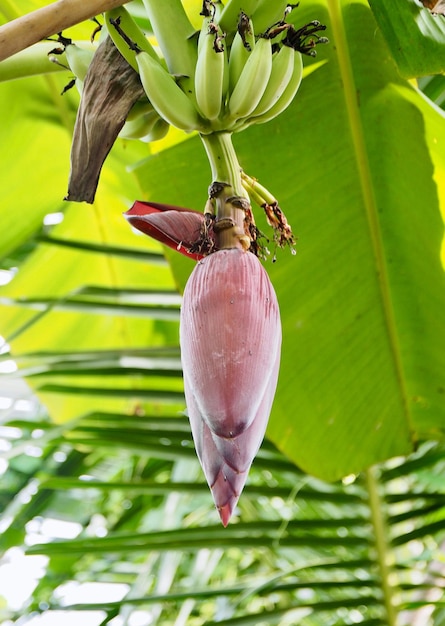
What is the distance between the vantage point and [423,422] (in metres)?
0.87

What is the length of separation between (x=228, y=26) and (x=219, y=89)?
7cm

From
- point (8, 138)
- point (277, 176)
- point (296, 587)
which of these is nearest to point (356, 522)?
point (296, 587)

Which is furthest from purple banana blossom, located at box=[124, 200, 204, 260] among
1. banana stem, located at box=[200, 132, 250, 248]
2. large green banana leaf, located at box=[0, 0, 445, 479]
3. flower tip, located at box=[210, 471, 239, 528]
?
large green banana leaf, located at box=[0, 0, 445, 479]

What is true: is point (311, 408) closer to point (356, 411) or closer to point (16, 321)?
point (356, 411)

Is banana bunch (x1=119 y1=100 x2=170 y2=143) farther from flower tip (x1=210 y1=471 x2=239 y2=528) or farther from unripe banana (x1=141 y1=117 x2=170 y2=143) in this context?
flower tip (x1=210 y1=471 x2=239 y2=528)

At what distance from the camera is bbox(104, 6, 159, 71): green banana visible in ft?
1.38

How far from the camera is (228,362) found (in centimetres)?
36

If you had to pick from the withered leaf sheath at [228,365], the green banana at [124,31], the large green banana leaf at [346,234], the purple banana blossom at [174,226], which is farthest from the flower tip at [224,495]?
the large green banana leaf at [346,234]

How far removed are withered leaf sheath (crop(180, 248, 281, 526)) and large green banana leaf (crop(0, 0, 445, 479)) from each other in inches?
14.9

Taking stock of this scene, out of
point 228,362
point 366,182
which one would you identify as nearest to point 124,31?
point 228,362

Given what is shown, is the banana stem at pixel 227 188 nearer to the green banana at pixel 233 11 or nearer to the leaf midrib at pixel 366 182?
the green banana at pixel 233 11

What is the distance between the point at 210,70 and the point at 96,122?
0.07 metres

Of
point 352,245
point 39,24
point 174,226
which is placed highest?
point 39,24

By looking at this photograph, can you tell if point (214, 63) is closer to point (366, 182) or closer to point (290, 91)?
point (290, 91)
